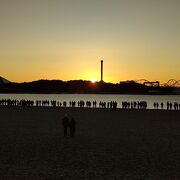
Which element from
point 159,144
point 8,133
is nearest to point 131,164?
point 159,144

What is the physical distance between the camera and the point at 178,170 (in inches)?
516

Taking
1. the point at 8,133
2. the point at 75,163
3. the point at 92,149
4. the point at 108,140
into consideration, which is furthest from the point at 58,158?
the point at 8,133

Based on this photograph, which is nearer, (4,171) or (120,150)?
(4,171)

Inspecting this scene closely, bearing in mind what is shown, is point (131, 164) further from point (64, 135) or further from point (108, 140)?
point (64, 135)

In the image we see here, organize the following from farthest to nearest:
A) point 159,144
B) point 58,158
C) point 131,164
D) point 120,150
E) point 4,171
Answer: point 159,144 → point 120,150 → point 58,158 → point 131,164 → point 4,171

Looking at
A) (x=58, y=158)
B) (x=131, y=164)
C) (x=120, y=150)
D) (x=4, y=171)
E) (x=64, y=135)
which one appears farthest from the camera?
(x=64, y=135)

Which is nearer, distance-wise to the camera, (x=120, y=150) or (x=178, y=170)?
(x=178, y=170)

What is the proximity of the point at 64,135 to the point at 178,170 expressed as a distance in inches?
389

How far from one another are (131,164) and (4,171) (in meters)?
4.32

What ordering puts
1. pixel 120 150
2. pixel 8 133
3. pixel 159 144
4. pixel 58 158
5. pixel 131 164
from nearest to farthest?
pixel 131 164
pixel 58 158
pixel 120 150
pixel 159 144
pixel 8 133

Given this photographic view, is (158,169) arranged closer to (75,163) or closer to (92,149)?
(75,163)

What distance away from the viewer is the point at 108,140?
67.5 ft

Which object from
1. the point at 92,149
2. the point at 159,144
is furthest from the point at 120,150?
the point at 159,144

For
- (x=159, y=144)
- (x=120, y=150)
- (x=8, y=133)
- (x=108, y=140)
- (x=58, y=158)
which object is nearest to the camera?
(x=58, y=158)
